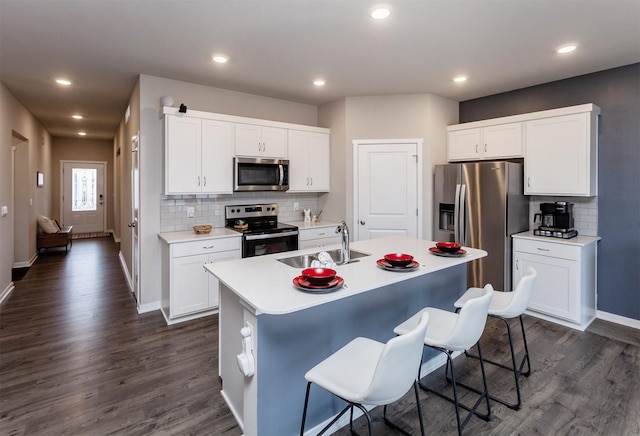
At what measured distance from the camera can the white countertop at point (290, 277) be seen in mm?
1598

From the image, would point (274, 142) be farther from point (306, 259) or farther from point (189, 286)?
point (306, 259)

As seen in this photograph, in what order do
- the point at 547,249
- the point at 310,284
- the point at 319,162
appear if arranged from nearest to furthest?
the point at 310,284
the point at 547,249
the point at 319,162

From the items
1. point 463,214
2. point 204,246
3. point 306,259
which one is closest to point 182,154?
point 204,246

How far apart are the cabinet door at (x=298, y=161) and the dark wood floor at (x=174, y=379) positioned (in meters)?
2.04

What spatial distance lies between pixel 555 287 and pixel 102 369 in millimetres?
4266

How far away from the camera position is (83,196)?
9.44 metres

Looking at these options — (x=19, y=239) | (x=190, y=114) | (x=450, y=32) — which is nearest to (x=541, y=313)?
(x=450, y=32)

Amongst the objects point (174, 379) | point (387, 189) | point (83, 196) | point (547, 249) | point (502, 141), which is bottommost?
point (174, 379)

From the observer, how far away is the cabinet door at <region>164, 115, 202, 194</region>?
3.65 metres

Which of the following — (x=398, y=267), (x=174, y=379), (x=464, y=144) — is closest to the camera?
(x=398, y=267)

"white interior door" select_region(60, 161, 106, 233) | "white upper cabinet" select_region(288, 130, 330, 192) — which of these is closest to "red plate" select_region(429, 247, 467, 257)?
"white upper cabinet" select_region(288, 130, 330, 192)

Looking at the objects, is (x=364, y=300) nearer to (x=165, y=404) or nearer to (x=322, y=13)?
(x=165, y=404)

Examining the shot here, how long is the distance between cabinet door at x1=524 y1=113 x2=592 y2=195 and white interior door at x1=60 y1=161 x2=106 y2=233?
398 inches

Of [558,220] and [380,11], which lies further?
[558,220]
